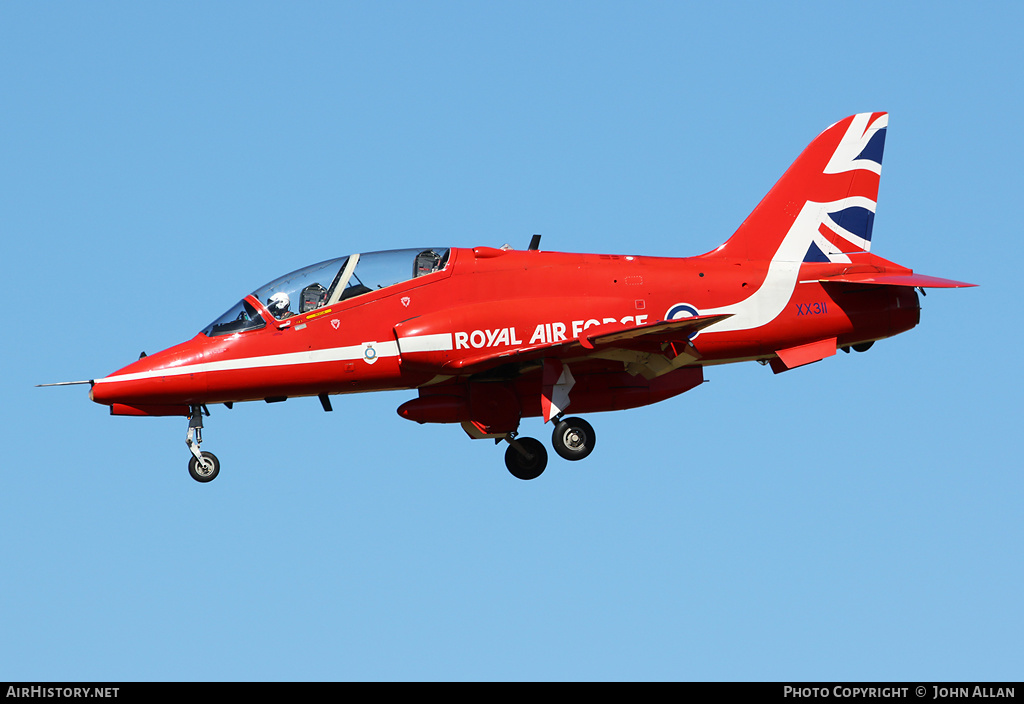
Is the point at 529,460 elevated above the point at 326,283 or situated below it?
below

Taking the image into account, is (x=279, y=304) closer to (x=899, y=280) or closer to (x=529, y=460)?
(x=529, y=460)

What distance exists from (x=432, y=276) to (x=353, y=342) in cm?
190

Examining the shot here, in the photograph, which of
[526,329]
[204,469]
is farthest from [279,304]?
[526,329]

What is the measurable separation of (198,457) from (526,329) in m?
6.31

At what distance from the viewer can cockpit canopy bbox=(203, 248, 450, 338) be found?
25312mm

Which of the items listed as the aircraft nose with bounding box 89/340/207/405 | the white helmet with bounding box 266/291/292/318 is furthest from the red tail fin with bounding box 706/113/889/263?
the aircraft nose with bounding box 89/340/207/405

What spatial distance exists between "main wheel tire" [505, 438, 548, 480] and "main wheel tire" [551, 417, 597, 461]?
1208mm

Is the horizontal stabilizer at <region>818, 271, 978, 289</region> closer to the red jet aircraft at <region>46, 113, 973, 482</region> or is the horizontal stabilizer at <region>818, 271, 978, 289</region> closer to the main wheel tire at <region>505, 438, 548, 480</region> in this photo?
the red jet aircraft at <region>46, 113, 973, 482</region>

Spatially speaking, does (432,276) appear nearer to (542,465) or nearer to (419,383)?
(419,383)

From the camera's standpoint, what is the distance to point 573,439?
2570cm

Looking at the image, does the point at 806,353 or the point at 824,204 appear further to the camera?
the point at 824,204

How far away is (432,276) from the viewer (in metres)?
25.6
